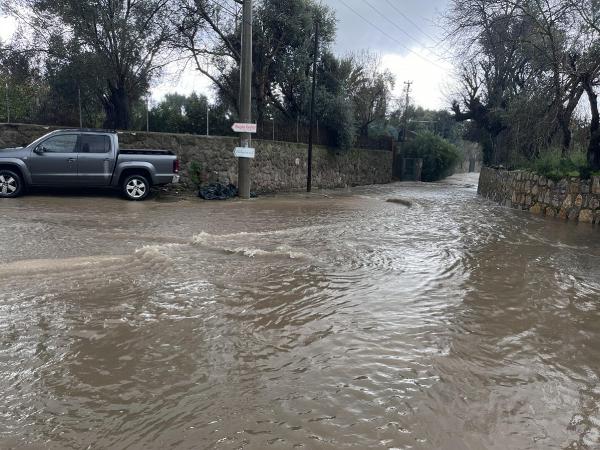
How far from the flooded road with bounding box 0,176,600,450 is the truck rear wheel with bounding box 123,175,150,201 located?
15.7ft

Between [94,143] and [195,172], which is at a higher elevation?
[94,143]

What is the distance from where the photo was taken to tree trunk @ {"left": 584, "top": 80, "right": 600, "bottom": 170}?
41.8 feet

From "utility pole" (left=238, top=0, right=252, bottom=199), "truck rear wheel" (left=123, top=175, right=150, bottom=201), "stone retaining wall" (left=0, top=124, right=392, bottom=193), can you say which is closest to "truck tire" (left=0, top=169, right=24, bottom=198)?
"truck rear wheel" (left=123, top=175, right=150, bottom=201)

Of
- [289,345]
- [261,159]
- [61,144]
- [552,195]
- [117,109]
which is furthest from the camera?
[261,159]

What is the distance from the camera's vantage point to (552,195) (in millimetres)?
13398

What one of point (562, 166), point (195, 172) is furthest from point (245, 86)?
point (562, 166)

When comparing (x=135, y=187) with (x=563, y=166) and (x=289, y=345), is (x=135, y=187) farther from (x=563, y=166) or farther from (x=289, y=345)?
(x=563, y=166)

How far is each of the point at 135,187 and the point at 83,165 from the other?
1.33m

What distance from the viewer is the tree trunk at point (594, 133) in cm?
1275

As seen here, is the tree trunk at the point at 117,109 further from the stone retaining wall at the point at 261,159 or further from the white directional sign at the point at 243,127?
the white directional sign at the point at 243,127

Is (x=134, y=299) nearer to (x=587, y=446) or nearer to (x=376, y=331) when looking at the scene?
(x=376, y=331)

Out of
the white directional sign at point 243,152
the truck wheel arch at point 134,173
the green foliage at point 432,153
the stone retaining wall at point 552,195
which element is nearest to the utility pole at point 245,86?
the white directional sign at point 243,152

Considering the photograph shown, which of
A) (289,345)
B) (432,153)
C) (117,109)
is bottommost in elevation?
(289,345)

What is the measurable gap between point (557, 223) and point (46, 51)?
15.7 m
